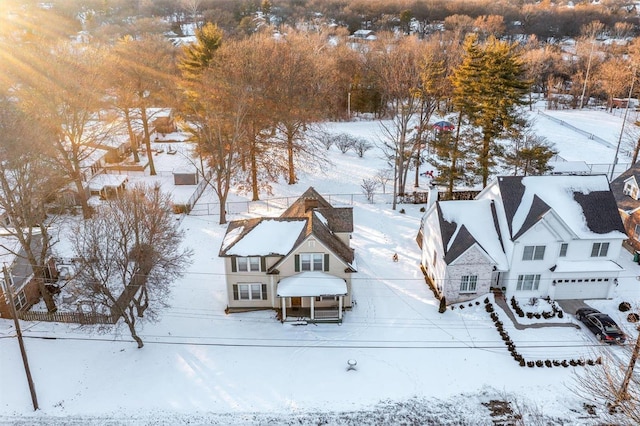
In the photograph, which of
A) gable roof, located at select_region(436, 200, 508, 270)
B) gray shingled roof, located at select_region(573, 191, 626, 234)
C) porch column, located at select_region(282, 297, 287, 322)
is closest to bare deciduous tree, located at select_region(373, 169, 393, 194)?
gable roof, located at select_region(436, 200, 508, 270)

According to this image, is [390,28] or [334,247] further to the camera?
[390,28]

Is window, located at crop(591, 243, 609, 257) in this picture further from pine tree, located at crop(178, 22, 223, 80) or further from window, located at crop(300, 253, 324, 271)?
pine tree, located at crop(178, 22, 223, 80)

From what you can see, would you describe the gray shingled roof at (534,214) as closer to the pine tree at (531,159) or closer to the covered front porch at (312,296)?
the covered front porch at (312,296)

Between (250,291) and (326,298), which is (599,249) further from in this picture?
(250,291)

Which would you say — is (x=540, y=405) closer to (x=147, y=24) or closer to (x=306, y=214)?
(x=306, y=214)

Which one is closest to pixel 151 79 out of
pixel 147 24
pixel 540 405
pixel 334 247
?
pixel 334 247

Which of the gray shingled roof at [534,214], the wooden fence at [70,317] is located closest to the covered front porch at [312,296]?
the wooden fence at [70,317]
